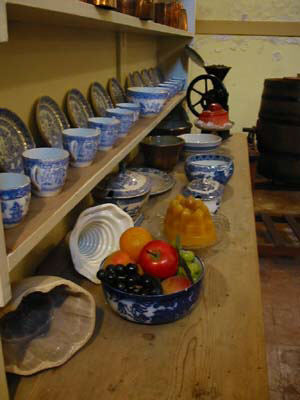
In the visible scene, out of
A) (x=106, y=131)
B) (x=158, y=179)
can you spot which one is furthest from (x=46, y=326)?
(x=158, y=179)

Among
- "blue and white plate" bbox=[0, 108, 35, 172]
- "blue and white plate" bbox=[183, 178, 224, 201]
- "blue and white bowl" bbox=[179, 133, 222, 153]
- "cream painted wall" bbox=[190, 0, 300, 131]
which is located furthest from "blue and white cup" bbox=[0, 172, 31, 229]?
"cream painted wall" bbox=[190, 0, 300, 131]

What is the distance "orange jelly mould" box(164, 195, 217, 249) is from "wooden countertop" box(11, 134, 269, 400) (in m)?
0.13

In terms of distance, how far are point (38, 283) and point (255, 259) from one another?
578 mm

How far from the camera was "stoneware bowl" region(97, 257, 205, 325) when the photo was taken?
0.76m

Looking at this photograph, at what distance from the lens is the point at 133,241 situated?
93 cm

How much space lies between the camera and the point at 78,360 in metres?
0.72

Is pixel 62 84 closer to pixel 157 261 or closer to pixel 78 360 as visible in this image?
pixel 157 261

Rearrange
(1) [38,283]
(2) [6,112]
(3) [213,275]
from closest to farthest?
(1) [38,283], (2) [6,112], (3) [213,275]

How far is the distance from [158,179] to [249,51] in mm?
2153

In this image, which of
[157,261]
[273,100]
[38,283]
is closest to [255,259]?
[157,261]

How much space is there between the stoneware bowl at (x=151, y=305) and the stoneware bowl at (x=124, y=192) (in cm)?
39

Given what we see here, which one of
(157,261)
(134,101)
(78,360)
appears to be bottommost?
(78,360)

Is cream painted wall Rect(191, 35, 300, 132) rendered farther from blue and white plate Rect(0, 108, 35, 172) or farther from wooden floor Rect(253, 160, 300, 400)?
blue and white plate Rect(0, 108, 35, 172)

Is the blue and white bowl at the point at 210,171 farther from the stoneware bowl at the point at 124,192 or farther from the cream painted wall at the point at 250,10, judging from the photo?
the cream painted wall at the point at 250,10
